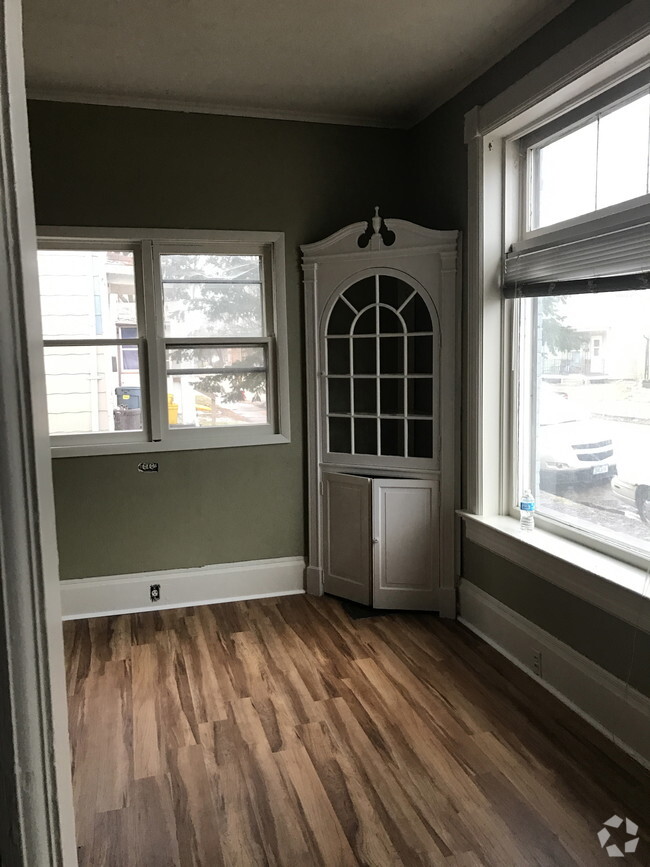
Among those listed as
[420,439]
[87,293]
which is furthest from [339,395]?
[87,293]

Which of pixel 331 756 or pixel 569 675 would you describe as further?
pixel 569 675

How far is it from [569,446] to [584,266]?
809 millimetres

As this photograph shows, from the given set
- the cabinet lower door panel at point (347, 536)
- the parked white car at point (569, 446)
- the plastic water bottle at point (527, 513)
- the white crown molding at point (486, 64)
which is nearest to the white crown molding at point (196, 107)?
the white crown molding at point (486, 64)

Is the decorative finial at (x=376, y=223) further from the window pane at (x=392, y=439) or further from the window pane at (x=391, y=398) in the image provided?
the window pane at (x=392, y=439)

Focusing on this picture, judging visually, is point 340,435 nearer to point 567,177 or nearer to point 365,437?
point 365,437

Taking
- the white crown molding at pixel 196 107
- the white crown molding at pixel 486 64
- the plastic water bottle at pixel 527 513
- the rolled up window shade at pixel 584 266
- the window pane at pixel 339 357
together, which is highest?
the white crown molding at pixel 196 107

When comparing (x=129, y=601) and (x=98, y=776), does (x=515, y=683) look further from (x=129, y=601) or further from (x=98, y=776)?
(x=129, y=601)

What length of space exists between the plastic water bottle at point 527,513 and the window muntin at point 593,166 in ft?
4.26

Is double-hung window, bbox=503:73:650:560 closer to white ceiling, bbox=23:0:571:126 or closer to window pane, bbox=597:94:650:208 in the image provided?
window pane, bbox=597:94:650:208

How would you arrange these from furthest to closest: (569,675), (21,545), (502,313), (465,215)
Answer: (465,215) → (502,313) → (569,675) → (21,545)

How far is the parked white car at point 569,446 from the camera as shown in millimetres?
2840

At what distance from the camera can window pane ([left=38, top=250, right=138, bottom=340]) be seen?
149 inches

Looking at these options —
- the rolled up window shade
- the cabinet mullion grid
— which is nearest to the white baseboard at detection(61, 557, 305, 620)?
the cabinet mullion grid

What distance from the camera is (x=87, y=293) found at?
383 cm
